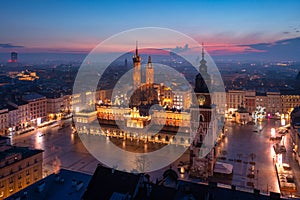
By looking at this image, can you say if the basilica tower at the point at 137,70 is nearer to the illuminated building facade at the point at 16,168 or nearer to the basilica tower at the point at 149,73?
the basilica tower at the point at 149,73

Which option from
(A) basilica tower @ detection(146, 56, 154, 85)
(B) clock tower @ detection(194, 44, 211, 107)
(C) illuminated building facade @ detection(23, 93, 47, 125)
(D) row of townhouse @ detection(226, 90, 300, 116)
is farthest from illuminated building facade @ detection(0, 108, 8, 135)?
(D) row of townhouse @ detection(226, 90, 300, 116)

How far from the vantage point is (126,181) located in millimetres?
13164

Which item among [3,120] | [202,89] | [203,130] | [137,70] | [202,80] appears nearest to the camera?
[202,80]

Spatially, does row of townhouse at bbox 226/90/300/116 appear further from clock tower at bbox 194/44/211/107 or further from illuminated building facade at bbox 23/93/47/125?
illuminated building facade at bbox 23/93/47/125

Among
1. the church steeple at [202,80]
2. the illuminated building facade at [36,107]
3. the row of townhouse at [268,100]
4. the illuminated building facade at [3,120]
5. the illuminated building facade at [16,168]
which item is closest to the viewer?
the illuminated building facade at [16,168]

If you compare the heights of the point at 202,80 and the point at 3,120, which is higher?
the point at 202,80

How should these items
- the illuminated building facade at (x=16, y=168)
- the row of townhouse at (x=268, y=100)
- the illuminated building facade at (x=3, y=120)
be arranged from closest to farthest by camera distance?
1. the illuminated building facade at (x=16, y=168)
2. the illuminated building facade at (x=3, y=120)
3. the row of townhouse at (x=268, y=100)

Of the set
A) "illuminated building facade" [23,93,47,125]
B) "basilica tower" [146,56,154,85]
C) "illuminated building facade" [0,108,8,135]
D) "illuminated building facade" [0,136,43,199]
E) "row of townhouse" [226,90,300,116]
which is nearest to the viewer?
"illuminated building facade" [0,136,43,199]

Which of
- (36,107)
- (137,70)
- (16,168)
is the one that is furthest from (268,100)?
(16,168)

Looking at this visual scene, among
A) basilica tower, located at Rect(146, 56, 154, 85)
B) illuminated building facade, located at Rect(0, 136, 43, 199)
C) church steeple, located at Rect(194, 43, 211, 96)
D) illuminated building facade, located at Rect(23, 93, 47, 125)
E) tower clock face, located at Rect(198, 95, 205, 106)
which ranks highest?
basilica tower, located at Rect(146, 56, 154, 85)

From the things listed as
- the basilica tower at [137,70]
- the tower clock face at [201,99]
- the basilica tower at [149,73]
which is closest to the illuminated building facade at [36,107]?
the basilica tower at [137,70]

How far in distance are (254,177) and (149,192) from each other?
52.6 feet

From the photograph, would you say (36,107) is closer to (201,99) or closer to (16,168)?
(16,168)

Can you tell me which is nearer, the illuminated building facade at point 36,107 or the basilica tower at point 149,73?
the illuminated building facade at point 36,107
